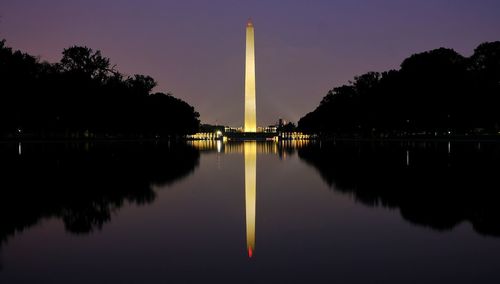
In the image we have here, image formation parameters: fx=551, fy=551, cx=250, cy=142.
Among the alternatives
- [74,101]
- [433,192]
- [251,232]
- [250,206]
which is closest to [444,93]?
[74,101]

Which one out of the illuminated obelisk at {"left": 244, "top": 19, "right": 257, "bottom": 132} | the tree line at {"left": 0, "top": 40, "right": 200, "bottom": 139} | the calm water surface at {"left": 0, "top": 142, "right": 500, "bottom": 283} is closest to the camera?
the calm water surface at {"left": 0, "top": 142, "right": 500, "bottom": 283}

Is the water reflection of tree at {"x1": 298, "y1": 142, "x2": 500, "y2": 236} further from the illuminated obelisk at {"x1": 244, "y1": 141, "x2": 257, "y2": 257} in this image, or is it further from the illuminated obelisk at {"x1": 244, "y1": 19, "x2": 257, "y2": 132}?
the illuminated obelisk at {"x1": 244, "y1": 19, "x2": 257, "y2": 132}

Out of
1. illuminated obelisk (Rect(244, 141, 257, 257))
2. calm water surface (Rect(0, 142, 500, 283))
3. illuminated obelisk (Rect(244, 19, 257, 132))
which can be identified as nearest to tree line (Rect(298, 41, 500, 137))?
illuminated obelisk (Rect(244, 19, 257, 132))

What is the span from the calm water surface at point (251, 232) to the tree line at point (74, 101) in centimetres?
5309

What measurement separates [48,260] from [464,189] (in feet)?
37.1

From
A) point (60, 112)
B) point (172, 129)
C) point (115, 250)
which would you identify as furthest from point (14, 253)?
point (172, 129)

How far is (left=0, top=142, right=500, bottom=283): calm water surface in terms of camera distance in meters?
6.54

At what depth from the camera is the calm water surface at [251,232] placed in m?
6.54

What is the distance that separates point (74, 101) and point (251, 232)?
3061 inches

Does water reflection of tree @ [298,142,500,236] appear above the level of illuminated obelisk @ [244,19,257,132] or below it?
below

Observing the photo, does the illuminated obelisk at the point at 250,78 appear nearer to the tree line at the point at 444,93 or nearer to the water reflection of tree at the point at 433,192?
the tree line at the point at 444,93

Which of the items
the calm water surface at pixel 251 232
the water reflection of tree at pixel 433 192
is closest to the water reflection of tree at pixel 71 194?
the calm water surface at pixel 251 232

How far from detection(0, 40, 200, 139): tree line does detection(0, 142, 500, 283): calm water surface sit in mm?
53094

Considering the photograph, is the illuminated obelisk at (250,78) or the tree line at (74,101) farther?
the illuminated obelisk at (250,78)
